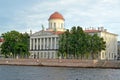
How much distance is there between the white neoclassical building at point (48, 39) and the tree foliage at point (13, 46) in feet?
25.3

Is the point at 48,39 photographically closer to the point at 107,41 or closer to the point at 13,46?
the point at 13,46

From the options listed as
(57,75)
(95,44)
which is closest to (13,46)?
(95,44)

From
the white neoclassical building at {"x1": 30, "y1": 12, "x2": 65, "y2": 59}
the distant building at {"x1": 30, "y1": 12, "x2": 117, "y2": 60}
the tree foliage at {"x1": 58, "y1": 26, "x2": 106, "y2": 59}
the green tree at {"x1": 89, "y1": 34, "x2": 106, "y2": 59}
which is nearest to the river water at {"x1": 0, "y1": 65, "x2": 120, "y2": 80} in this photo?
the tree foliage at {"x1": 58, "y1": 26, "x2": 106, "y2": 59}

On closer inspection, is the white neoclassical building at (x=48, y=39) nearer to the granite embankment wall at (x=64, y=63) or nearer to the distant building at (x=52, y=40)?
the distant building at (x=52, y=40)

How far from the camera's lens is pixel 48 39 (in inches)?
5837

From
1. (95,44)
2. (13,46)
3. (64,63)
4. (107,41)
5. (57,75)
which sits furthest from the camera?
(107,41)

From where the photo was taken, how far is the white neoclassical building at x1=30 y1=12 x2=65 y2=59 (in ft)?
478

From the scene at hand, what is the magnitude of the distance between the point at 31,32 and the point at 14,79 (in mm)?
101185

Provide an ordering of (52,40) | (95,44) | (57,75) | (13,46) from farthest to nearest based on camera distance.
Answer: (52,40), (13,46), (95,44), (57,75)

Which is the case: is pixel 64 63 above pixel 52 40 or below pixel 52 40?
below

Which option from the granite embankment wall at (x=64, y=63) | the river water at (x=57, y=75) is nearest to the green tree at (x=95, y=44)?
the granite embankment wall at (x=64, y=63)

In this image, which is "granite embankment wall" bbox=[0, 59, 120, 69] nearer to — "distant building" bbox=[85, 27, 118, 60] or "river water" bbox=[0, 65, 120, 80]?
"river water" bbox=[0, 65, 120, 80]

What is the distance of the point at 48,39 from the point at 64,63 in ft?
128

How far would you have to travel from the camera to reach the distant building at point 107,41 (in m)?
Answer: 138
